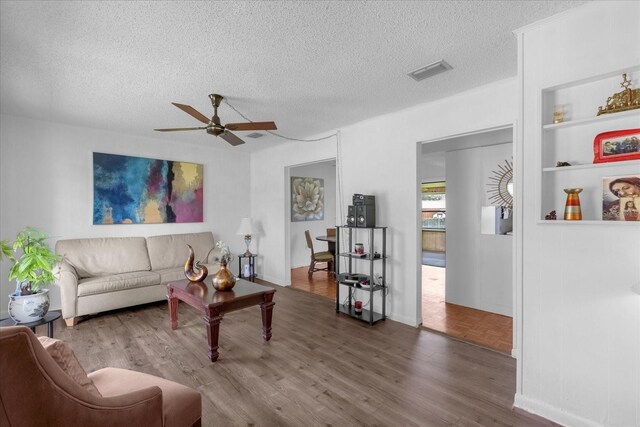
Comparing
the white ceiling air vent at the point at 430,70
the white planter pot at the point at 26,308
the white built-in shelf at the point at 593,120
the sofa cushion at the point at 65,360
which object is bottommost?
the white planter pot at the point at 26,308

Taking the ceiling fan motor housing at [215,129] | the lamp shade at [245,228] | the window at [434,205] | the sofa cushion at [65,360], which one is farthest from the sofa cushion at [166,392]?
the window at [434,205]

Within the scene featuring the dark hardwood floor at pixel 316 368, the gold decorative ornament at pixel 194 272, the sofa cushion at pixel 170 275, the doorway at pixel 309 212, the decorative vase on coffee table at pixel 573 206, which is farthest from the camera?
the doorway at pixel 309 212

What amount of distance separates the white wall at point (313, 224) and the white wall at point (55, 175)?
243 cm

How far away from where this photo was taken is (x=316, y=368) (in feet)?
8.30

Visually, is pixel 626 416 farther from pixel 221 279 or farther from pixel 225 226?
pixel 225 226

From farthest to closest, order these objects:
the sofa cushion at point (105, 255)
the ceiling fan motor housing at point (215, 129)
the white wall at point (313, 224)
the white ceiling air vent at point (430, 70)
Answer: the white wall at point (313, 224) < the sofa cushion at point (105, 255) < the ceiling fan motor housing at point (215, 129) < the white ceiling air vent at point (430, 70)

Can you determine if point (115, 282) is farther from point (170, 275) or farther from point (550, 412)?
point (550, 412)

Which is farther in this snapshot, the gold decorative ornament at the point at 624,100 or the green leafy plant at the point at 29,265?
the green leafy plant at the point at 29,265

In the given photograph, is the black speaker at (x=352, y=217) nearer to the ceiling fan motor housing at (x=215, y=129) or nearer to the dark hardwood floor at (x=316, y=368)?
the dark hardwood floor at (x=316, y=368)

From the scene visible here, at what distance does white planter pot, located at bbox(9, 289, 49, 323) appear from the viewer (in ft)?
8.07

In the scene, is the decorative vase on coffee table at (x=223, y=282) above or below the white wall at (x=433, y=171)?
below

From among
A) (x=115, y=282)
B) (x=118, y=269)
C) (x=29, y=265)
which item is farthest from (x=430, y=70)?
(x=118, y=269)

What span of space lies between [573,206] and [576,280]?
1.49 feet

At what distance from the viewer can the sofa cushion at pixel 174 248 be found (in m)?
4.61
